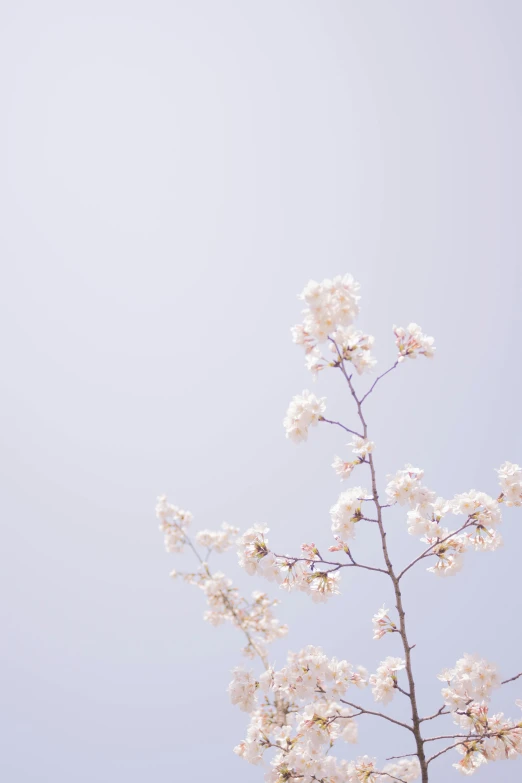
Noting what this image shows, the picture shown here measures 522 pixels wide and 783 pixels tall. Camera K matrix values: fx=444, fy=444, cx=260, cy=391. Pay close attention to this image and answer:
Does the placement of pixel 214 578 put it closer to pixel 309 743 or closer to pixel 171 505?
pixel 171 505

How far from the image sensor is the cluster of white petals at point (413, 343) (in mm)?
4156

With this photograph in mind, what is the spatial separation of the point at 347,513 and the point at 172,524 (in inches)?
260

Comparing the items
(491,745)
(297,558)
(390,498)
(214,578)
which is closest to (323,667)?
(297,558)

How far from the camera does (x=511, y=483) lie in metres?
4.05

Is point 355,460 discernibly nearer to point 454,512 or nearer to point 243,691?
point 454,512

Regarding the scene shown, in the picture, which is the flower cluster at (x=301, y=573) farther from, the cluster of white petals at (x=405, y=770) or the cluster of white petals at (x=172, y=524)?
the cluster of white petals at (x=172, y=524)

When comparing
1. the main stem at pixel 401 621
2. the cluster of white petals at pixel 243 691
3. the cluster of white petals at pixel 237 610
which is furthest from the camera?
the cluster of white petals at pixel 237 610

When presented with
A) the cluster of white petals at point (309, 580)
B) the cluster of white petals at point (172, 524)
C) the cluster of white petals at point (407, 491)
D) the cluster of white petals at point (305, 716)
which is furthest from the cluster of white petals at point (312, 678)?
the cluster of white petals at point (172, 524)

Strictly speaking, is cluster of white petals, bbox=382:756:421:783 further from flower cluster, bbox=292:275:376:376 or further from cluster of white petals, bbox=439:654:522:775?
flower cluster, bbox=292:275:376:376

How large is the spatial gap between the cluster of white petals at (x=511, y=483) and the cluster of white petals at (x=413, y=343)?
4.09ft

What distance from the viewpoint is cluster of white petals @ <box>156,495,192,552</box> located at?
32.0 ft

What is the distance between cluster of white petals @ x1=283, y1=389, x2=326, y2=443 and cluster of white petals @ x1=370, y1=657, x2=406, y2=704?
2332 millimetres

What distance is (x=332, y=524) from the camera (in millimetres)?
4160

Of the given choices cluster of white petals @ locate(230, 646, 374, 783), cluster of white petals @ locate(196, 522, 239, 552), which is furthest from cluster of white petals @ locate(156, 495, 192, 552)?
cluster of white petals @ locate(230, 646, 374, 783)
